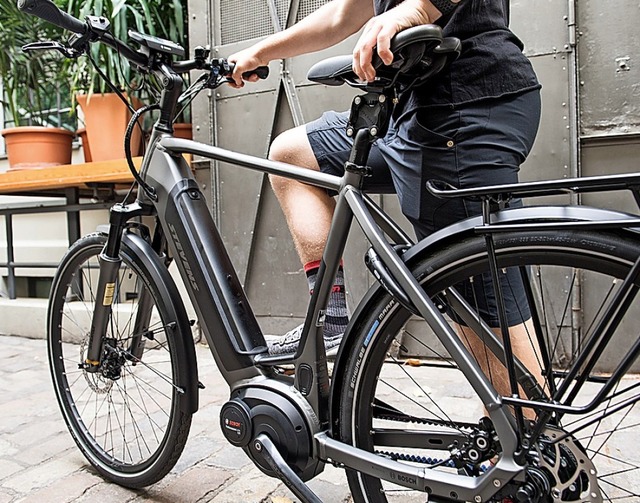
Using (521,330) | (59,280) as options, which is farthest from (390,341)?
(59,280)

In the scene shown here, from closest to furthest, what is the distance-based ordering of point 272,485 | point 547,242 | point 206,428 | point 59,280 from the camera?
point 547,242 < point 272,485 < point 59,280 < point 206,428

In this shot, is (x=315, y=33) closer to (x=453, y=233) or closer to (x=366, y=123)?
(x=366, y=123)

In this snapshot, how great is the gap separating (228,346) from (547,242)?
90 cm

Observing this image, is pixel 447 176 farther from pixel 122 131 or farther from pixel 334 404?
pixel 122 131

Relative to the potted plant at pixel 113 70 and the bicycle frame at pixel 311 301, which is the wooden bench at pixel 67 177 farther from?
the bicycle frame at pixel 311 301

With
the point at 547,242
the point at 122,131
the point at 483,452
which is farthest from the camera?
the point at 122,131

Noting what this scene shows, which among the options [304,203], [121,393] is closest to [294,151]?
[304,203]

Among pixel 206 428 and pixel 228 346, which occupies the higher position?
pixel 228 346

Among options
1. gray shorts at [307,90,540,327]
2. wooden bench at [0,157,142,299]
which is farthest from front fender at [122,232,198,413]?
wooden bench at [0,157,142,299]

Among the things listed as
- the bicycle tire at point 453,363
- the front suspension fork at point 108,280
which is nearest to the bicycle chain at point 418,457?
the bicycle tire at point 453,363

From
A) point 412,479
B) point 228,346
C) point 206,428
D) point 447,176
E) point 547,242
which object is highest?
point 447,176

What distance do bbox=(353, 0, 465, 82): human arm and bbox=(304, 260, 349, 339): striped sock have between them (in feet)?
1.86

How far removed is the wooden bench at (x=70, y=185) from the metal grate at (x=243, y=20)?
98 centimetres

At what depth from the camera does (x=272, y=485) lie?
1.81 m
